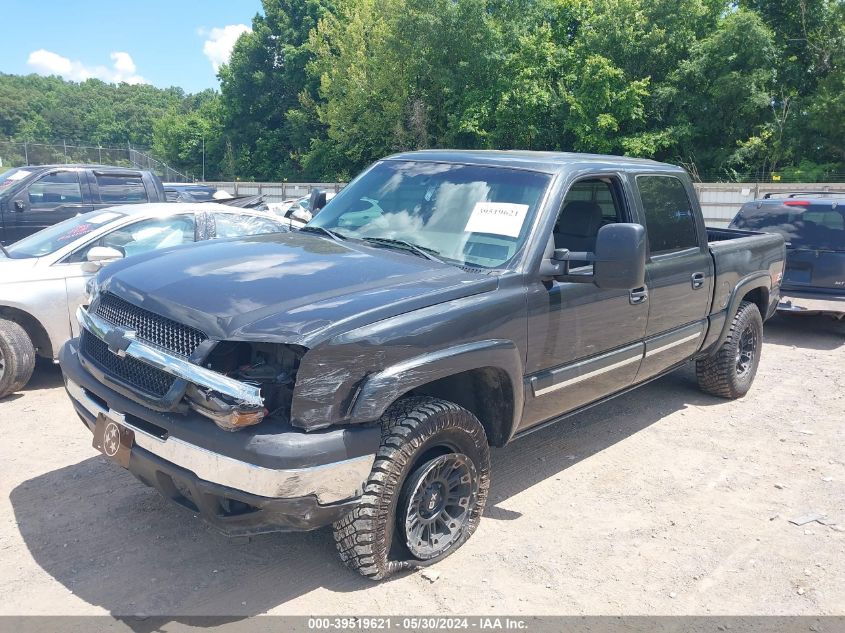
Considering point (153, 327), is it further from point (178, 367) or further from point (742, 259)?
point (742, 259)

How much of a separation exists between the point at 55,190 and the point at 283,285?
30.7ft

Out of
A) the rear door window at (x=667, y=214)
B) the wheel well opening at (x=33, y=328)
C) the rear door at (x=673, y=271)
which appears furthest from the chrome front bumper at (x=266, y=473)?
the wheel well opening at (x=33, y=328)

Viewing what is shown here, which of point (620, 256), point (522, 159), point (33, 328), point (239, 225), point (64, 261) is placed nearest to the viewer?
point (620, 256)

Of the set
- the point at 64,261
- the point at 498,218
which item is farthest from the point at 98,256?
the point at 498,218

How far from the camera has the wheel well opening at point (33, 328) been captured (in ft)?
19.0

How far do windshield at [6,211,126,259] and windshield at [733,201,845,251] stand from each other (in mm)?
7430

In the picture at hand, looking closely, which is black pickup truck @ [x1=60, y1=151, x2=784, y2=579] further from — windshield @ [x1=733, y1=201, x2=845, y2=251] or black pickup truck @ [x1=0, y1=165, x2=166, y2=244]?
black pickup truck @ [x1=0, y1=165, x2=166, y2=244]

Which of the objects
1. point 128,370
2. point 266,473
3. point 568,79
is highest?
point 568,79

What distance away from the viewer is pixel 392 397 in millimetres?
3037

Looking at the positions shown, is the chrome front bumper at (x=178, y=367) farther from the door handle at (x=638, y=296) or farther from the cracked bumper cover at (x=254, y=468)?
the door handle at (x=638, y=296)

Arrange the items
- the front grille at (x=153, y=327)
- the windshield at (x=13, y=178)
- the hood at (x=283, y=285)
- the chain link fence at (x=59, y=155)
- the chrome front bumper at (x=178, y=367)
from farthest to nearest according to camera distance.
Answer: the chain link fence at (x=59, y=155), the windshield at (x=13, y=178), the front grille at (x=153, y=327), the hood at (x=283, y=285), the chrome front bumper at (x=178, y=367)

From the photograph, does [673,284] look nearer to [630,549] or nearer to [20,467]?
[630,549]

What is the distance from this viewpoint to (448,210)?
415 centimetres

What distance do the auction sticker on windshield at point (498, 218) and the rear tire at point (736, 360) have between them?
303 cm
